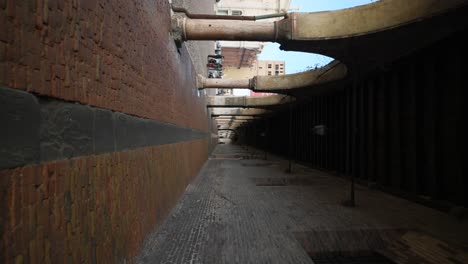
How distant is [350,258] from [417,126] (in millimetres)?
4665

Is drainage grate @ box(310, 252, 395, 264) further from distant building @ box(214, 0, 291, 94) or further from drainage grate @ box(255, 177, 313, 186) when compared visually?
distant building @ box(214, 0, 291, 94)

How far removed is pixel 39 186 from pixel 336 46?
730 cm

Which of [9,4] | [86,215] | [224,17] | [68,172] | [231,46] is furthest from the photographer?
[231,46]

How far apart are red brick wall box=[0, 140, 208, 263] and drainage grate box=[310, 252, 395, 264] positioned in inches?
118

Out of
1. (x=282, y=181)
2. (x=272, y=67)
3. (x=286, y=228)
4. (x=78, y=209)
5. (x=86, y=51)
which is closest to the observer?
(x=78, y=209)

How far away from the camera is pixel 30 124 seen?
6.06ft

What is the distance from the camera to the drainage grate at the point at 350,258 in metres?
4.68

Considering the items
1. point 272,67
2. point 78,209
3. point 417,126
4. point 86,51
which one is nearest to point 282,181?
point 417,126

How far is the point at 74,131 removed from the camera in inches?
92.4

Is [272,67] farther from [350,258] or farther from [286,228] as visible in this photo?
[350,258]

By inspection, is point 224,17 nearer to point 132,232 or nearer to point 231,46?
point 132,232

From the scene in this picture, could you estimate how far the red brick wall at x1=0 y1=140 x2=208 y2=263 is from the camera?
1.68m

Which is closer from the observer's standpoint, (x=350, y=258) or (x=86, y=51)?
(x=86, y=51)

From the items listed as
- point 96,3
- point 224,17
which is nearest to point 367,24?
point 224,17
